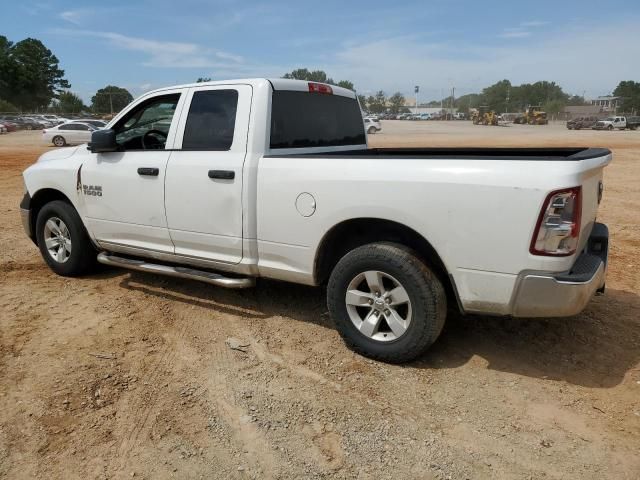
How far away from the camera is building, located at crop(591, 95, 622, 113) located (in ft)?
301

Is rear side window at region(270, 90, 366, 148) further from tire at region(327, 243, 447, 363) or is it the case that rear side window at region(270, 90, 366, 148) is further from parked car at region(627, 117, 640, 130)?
parked car at region(627, 117, 640, 130)

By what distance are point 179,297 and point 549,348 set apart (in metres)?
3.25

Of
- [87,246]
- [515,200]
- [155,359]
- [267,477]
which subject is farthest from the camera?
[87,246]

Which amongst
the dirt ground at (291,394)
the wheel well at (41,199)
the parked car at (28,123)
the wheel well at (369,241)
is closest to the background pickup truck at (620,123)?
the parked car at (28,123)

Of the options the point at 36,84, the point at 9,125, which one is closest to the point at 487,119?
the point at 9,125

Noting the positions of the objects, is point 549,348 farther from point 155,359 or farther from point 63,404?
point 63,404

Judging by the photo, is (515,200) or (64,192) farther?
(64,192)

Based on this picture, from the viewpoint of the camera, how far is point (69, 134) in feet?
86.9

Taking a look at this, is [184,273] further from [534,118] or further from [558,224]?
[534,118]

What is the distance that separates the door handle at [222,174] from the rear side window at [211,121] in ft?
0.71

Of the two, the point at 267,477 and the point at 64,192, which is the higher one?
the point at 64,192

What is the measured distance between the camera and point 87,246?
5344 millimetres

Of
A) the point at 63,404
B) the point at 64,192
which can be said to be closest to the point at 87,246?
the point at 64,192

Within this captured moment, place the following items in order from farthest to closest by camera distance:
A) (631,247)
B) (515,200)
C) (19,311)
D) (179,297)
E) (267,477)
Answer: (631,247) < (179,297) < (19,311) < (515,200) < (267,477)
